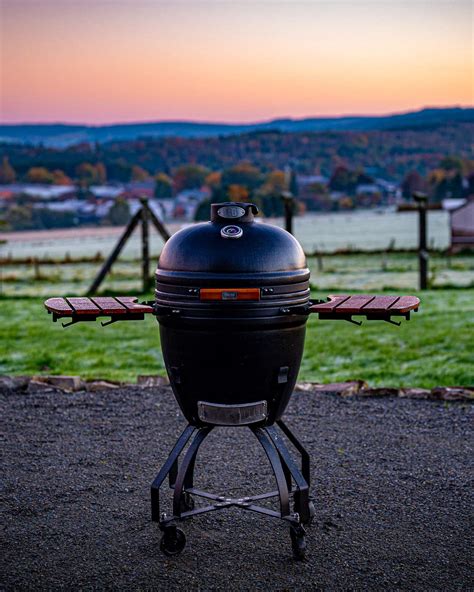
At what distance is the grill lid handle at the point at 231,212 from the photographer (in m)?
3.96

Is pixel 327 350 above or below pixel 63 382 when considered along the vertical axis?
below

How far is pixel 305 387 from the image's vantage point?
6961 millimetres

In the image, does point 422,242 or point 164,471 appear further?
point 422,242

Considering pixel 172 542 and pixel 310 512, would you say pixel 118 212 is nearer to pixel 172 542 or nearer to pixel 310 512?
pixel 310 512

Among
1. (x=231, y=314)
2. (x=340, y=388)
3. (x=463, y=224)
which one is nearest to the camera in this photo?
(x=231, y=314)

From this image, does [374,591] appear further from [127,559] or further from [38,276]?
[38,276]

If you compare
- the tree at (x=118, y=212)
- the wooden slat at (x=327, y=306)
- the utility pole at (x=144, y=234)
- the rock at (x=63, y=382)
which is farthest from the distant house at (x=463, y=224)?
the wooden slat at (x=327, y=306)

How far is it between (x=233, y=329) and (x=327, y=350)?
516 centimetres

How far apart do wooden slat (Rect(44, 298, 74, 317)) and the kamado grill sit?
1.50ft

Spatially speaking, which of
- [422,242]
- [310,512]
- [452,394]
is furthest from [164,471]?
[422,242]

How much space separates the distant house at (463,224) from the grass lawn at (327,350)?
18.3 metres

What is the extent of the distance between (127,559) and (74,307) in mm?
1301

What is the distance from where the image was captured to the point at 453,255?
87.8 ft

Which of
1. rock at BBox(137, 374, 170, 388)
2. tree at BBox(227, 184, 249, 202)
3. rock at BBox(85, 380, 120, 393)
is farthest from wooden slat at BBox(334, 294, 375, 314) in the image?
tree at BBox(227, 184, 249, 202)
